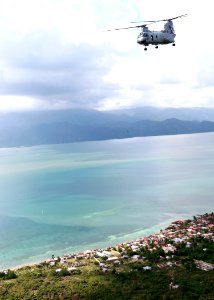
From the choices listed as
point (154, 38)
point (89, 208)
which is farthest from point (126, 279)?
point (89, 208)

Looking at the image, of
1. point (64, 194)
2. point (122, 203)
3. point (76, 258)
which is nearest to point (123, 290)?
point (76, 258)

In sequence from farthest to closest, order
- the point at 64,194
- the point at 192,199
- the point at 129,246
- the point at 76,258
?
1. the point at 64,194
2. the point at 192,199
3. the point at 129,246
4. the point at 76,258

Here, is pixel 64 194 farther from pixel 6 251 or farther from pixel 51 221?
pixel 6 251

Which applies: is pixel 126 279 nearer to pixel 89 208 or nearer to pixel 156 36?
pixel 156 36

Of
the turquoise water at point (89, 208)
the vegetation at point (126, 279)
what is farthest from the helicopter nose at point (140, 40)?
the turquoise water at point (89, 208)

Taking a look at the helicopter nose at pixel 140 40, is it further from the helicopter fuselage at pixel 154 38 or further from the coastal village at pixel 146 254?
the coastal village at pixel 146 254

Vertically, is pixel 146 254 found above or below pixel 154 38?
below
